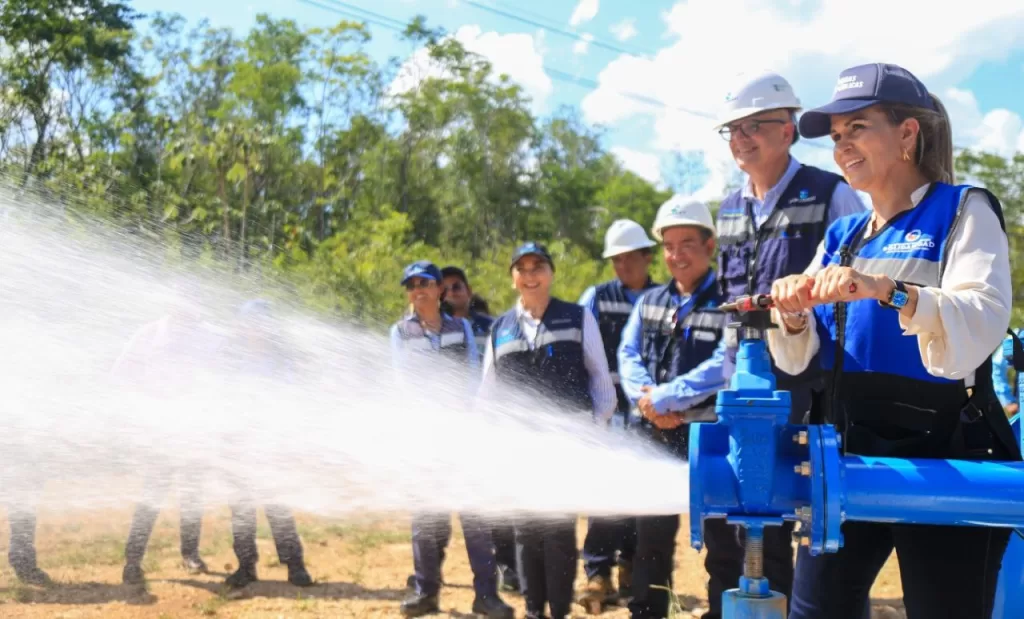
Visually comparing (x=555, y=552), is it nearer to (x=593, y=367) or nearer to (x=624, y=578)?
(x=593, y=367)

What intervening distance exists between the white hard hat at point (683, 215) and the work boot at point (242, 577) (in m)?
3.95

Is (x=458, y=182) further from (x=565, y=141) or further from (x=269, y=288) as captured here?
(x=269, y=288)

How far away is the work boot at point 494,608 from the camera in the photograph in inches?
236

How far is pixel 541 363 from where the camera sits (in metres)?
5.65

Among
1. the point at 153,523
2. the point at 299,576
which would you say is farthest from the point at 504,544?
the point at 153,523

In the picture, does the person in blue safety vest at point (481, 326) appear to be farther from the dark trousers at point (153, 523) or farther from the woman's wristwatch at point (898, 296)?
the woman's wristwatch at point (898, 296)

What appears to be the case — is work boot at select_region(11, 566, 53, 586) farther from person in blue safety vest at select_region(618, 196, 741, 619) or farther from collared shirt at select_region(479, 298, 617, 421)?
person in blue safety vest at select_region(618, 196, 741, 619)

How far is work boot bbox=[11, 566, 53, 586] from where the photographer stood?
6871 mm

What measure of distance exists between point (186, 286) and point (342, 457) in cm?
306

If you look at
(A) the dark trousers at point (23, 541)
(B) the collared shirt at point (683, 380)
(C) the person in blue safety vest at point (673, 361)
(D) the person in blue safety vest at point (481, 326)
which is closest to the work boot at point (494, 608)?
(D) the person in blue safety vest at point (481, 326)

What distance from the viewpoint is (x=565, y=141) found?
54.4 metres

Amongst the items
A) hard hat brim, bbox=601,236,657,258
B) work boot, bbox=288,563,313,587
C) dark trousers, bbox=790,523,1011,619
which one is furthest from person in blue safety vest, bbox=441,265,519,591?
dark trousers, bbox=790,523,1011,619

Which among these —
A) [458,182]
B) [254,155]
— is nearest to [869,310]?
[254,155]

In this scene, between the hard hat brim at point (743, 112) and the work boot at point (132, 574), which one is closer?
the hard hat brim at point (743, 112)
